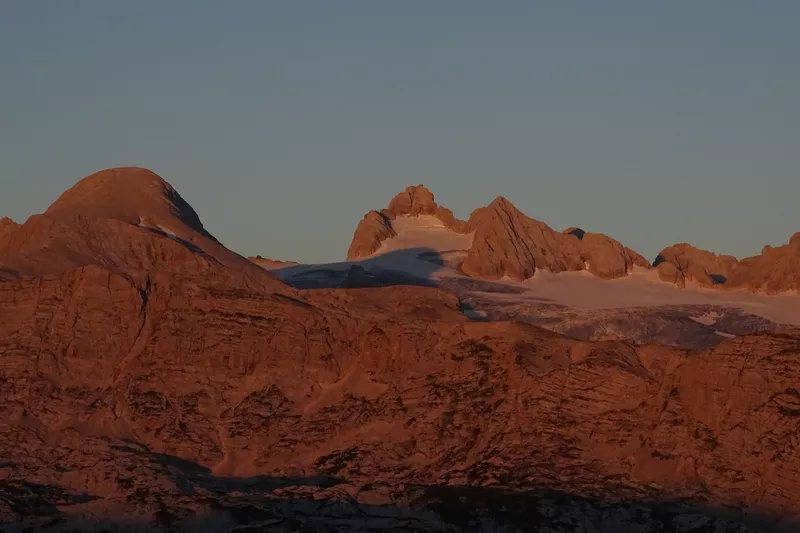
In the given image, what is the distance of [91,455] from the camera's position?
123 metres

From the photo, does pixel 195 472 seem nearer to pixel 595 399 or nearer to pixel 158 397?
pixel 158 397

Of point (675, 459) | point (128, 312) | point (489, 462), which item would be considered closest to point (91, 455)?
point (128, 312)

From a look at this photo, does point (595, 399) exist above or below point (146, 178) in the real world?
below

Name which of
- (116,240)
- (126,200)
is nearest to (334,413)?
(116,240)

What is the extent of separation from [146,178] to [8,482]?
45688 millimetres

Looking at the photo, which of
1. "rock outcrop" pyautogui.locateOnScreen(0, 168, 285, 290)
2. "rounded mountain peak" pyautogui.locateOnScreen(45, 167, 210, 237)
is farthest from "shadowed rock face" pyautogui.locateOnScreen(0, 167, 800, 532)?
"rounded mountain peak" pyautogui.locateOnScreen(45, 167, 210, 237)

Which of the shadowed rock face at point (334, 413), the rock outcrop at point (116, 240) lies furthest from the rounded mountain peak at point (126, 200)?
the shadowed rock face at point (334, 413)

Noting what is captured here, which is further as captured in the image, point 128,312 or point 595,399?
point 128,312

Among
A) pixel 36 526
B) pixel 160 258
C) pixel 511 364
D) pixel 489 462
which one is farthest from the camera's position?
pixel 160 258

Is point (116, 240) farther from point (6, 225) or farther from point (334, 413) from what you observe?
point (334, 413)

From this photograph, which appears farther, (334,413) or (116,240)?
(116,240)

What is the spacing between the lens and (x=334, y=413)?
129 meters

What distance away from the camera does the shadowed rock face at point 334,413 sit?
377 ft

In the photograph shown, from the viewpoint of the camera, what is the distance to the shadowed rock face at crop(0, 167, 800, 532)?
115 meters
